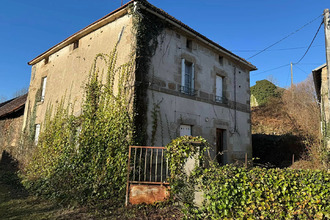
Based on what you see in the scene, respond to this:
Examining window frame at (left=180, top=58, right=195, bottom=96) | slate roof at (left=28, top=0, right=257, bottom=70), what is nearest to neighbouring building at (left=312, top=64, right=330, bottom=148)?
slate roof at (left=28, top=0, right=257, bottom=70)

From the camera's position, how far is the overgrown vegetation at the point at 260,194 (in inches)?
125

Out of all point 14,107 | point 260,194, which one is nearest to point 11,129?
point 14,107

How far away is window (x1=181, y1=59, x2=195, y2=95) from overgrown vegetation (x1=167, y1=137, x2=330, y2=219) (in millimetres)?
4554

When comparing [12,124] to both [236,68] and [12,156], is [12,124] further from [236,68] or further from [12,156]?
[236,68]

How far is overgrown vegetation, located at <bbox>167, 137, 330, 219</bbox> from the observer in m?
3.16

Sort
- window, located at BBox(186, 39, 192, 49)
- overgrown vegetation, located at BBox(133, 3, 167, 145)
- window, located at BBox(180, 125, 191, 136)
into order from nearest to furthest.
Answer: overgrown vegetation, located at BBox(133, 3, 167, 145) < window, located at BBox(180, 125, 191, 136) < window, located at BBox(186, 39, 192, 49)

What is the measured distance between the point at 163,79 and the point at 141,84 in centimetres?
104

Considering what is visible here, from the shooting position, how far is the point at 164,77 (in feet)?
24.4

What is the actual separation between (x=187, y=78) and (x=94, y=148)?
442 centimetres

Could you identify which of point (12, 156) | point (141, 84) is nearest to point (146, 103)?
point (141, 84)

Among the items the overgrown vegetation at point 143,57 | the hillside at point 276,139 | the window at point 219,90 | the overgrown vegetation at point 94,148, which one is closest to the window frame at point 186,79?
the overgrown vegetation at point 143,57

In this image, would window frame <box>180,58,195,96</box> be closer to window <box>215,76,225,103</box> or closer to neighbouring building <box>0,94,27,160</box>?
window <box>215,76,225,103</box>

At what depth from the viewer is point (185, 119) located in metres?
7.84

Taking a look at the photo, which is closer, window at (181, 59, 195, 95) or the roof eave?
the roof eave
